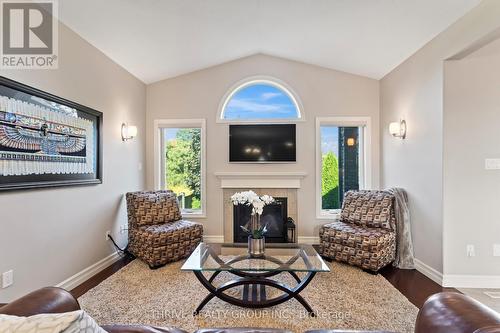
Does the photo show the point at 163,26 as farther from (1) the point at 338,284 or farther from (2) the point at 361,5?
(1) the point at 338,284

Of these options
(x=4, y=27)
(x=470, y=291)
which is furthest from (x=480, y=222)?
(x=4, y=27)

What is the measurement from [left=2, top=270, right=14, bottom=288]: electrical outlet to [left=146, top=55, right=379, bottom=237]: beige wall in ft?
8.46

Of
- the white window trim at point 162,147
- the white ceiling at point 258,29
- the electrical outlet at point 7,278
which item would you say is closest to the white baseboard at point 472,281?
the white ceiling at point 258,29

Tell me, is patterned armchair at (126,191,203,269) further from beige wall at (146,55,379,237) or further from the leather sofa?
the leather sofa

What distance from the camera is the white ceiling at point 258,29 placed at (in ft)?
8.94

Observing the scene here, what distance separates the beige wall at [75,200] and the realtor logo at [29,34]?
3.0 inches

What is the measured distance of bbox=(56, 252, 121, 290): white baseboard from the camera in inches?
112

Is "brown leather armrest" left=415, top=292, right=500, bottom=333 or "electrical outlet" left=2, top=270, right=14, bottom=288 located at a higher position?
"brown leather armrest" left=415, top=292, right=500, bottom=333

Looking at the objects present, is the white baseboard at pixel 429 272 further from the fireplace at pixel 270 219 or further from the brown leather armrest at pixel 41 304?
the brown leather armrest at pixel 41 304

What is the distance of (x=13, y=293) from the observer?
2225 mm

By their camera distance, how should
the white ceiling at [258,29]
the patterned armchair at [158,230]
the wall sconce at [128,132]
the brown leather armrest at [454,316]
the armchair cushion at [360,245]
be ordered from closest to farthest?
the brown leather armrest at [454,316], the white ceiling at [258,29], the armchair cushion at [360,245], the patterned armchair at [158,230], the wall sconce at [128,132]

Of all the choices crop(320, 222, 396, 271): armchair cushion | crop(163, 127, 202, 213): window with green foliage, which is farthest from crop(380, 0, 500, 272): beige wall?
crop(163, 127, 202, 213): window with green foliage

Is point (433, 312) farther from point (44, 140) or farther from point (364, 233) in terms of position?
point (44, 140)

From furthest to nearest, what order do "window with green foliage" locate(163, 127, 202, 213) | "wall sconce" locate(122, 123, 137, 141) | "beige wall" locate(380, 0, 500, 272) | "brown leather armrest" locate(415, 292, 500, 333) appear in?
"window with green foliage" locate(163, 127, 202, 213), "wall sconce" locate(122, 123, 137, 141), "beige wall" locate(380, 0, 500, 272), "brown leather armrest" locate(415, 292, 500, 333)
